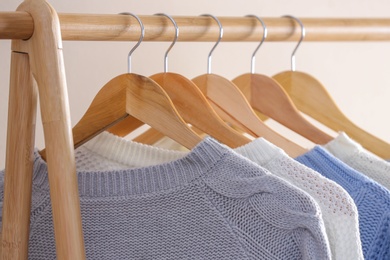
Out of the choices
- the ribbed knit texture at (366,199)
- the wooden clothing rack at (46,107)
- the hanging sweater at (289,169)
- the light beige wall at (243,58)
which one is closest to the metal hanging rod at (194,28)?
the wooden clothing rack at (46,107)

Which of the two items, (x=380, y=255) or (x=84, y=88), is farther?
(x=84, y=88)

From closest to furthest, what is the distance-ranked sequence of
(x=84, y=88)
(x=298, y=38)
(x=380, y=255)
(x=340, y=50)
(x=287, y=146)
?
(x=380, y=255) → (x=287, y=146) → (x=298, y=38) → (x=84, y=88) → (x=340, y=50)

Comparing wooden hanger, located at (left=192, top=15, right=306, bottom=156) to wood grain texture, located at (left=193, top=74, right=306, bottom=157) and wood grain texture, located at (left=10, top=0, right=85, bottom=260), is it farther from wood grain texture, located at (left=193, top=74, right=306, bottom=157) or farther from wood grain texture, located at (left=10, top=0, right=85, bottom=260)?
wood grain texture, located at (left=10, top=0, right=85, bottom=260)

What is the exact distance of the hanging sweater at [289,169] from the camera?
37.2 inches

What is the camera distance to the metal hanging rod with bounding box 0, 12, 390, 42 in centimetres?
88

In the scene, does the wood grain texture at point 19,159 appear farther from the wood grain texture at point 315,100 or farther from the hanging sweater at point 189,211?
the wood grain texture at point 315,100

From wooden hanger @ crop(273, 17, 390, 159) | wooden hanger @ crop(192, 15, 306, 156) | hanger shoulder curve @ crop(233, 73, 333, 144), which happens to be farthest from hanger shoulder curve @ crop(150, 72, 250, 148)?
wooden hanger @ crop(273, 17, 390, 159)

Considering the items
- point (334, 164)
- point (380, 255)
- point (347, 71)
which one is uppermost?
point (347, 71)

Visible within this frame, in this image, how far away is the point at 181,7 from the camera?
1.67 meters

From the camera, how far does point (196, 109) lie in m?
1.10

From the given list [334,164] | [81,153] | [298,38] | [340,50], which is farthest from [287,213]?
[340,50]

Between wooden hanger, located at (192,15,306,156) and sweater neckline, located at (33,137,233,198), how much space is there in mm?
207

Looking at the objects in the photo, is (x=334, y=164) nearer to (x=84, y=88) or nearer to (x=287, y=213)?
(x=287, y=213)

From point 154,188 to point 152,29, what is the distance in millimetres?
244
